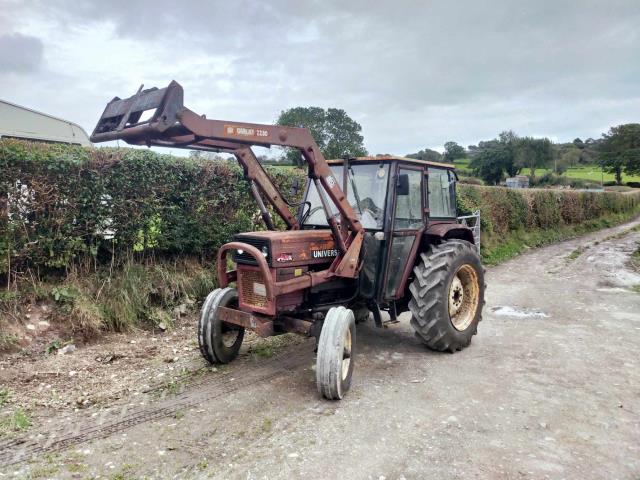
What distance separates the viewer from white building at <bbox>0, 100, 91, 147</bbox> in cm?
798

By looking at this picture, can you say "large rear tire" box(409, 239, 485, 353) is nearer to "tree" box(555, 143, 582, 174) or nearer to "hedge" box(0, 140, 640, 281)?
"hedge" box(0, 140, 640, 281)

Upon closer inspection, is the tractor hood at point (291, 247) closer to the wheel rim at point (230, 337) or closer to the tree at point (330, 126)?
the wheel rim at point (230, 337)

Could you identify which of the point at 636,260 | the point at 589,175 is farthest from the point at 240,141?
the point at 589,175

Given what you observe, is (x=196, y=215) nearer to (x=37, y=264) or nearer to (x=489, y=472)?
(x=37, y=264)

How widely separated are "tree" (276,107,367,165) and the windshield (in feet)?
48.1

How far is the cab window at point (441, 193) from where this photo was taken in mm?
5961

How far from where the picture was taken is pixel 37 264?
18.7 ft

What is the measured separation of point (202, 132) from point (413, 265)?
2848 millimetres

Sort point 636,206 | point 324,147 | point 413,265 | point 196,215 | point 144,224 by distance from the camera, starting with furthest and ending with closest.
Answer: point 636,206, point 324,147, point 196,215, point 144,224, point 413,265

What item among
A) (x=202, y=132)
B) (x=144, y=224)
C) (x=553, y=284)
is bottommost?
(x=553, y=284)

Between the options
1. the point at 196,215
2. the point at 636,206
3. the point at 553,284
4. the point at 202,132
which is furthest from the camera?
the point at 636,206

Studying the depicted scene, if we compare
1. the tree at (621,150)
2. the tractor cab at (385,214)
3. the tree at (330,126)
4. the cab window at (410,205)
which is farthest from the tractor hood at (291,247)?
the tree at (621,150)

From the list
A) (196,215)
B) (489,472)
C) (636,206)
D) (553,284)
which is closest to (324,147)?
(553,284)

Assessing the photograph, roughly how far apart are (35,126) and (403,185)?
22.4 feet
